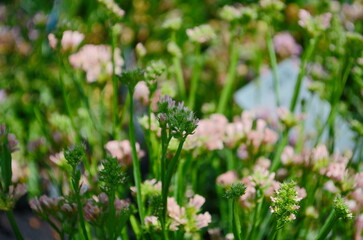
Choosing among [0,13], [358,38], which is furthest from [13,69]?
[358,38]

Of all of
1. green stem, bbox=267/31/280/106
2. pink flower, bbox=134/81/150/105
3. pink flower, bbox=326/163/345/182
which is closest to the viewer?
pink flower, bbox=326/163/345/182

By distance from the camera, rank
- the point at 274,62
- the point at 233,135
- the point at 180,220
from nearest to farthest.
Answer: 1. the point at 180,220
2. the point at 233,135
3. the point at 274,62

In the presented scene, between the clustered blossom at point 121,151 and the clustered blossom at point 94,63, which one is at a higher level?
the clustered blossom at point 94,63

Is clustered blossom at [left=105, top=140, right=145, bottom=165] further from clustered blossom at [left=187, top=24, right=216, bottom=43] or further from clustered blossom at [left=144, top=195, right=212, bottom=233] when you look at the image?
clustered blossom at [left=187, top=24, right=216, bottom=43]

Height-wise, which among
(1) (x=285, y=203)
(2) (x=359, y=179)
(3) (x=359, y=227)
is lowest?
(3) (x=359, y=227)

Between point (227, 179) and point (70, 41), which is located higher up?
point (70, 41)

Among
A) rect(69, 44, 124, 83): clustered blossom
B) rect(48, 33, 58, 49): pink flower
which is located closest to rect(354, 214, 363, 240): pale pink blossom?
rect(69, 44, 124, 83): clustered blossom

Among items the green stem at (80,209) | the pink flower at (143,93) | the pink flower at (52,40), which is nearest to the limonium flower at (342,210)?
the green stem at (80,209)

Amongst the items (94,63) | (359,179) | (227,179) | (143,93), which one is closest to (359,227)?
(359,179)

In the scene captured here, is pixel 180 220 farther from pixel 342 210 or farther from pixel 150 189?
pixel 342 210

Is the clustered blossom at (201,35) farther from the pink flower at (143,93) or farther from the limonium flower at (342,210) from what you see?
the limonium flower at (342,210)

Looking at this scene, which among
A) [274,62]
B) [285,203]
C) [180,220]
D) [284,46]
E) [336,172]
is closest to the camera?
[285,203]
